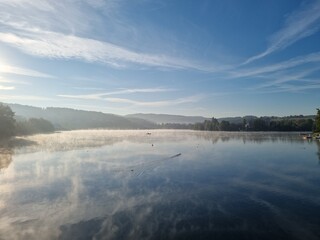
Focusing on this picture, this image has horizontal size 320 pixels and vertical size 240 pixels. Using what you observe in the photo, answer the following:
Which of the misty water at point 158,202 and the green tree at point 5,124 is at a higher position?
the green tree at point 5,124

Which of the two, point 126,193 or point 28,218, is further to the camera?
point 126,193

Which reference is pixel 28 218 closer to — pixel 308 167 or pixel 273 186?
pixel 273 186

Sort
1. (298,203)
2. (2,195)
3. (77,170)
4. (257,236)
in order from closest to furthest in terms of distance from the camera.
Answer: (257,236) < (298,203) < (2,195) < (77,170)

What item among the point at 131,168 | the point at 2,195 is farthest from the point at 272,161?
the point at 2,195

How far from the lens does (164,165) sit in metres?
61.4

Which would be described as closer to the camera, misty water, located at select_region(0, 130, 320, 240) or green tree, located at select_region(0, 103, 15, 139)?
misty water, located at select_region(0, 130, 320, 240)

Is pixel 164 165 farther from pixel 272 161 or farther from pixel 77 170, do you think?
pixel 272 161

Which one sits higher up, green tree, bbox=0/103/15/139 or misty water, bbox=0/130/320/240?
green tree, bbox=0/103/15/139

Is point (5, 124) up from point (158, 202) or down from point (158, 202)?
up

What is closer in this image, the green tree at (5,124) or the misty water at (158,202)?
the misty water at (158,202)

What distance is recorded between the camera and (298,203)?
1346 inches

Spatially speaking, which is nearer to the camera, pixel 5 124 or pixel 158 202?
pixel 158 202

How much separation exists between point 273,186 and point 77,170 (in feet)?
109

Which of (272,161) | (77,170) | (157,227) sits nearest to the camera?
(157,227)
